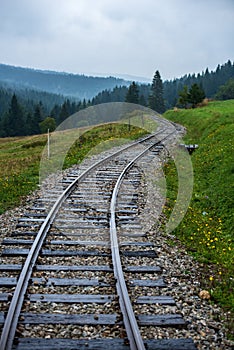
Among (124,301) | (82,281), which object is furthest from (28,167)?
(124,301)

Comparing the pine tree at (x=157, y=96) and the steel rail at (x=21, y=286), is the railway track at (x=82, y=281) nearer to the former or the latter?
the steel rail at (x=21, y=286)

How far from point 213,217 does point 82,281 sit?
5.39 meters

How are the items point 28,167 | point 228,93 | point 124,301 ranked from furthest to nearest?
point 228,93, point 28,167, point 124,301

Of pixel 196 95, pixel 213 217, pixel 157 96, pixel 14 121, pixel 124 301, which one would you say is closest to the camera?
pixel 124 301

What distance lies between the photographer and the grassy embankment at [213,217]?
20.6 feet

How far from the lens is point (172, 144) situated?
73.7ft

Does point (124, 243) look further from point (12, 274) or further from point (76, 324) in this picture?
point (76, 324)

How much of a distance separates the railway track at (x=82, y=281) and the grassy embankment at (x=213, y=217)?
990mm

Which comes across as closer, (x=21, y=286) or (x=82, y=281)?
(x=21, y=286)

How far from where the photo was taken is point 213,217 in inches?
393

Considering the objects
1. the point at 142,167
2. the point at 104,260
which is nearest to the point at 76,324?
the point at 104,260

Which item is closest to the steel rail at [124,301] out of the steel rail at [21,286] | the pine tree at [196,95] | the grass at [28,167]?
the steel rail at [21,286]

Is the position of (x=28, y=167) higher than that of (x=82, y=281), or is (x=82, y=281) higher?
(x=28, y=167)

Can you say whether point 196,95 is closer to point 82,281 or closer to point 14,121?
point 14,121
